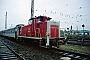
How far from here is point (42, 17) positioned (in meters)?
11.6

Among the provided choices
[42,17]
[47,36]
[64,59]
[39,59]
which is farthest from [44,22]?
[64,59]

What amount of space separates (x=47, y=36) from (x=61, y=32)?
2.06 m

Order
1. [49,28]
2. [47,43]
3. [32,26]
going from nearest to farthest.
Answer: [47,43] < [49,28] < [32,26]

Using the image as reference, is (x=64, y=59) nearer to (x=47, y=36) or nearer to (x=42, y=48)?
(x=47, y=36)

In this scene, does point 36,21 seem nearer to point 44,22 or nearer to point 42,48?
point 44,22

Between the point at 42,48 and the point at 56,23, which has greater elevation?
the point at 56,23

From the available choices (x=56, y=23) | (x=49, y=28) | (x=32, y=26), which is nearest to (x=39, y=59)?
(x=49, y=28)

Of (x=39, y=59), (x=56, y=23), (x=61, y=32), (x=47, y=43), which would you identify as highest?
(x=56, y=23)

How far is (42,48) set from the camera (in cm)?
1120

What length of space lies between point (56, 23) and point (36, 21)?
1909 mm

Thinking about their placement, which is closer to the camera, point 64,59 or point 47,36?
point 64,59

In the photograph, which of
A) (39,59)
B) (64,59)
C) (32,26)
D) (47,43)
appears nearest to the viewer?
(64,59)

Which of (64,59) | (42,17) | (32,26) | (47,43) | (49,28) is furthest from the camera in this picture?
(32,26)

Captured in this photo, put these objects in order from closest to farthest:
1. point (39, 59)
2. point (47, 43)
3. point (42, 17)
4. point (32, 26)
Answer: point (39, 59), point (47, 43), point (42, 17), point (32, 26)
